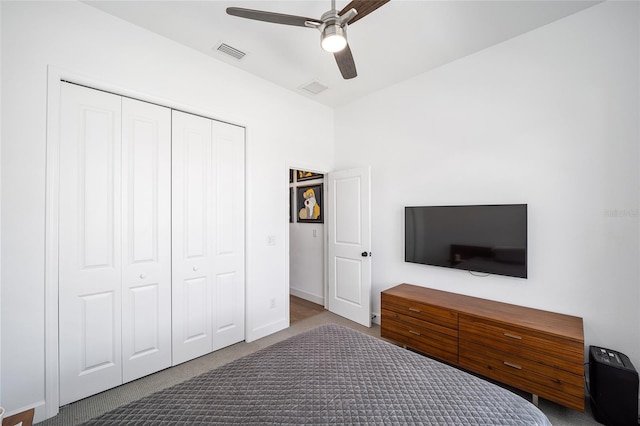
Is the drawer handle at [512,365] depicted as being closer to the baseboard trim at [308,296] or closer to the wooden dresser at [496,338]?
the wooden dresser at [496,338]

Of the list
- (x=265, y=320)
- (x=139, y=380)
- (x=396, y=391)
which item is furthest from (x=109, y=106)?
(x=396, y=391)

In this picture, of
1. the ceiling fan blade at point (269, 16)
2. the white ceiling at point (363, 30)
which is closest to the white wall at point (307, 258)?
the white ceiling at point (363, 30)

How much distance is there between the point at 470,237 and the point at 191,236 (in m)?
2.72

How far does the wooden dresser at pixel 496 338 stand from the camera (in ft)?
6.14

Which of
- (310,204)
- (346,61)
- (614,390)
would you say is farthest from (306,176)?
(614,390)

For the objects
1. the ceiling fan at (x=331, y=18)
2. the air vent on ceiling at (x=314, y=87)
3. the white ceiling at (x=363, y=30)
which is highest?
the white ceiling at (x=363, y=30)

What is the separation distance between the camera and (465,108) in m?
2.82

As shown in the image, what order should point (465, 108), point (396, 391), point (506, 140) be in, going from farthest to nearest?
point (465, 108) → point (506, 140) → point (396, 391)

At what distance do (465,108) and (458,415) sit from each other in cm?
273

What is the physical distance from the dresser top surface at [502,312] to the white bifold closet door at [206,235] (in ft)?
5.62

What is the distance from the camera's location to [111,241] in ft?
7.17

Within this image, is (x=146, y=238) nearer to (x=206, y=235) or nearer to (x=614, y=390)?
(x=206, y=235)

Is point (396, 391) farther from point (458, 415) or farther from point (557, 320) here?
point (557, 320)

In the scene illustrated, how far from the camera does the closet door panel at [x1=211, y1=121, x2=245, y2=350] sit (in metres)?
2.81
